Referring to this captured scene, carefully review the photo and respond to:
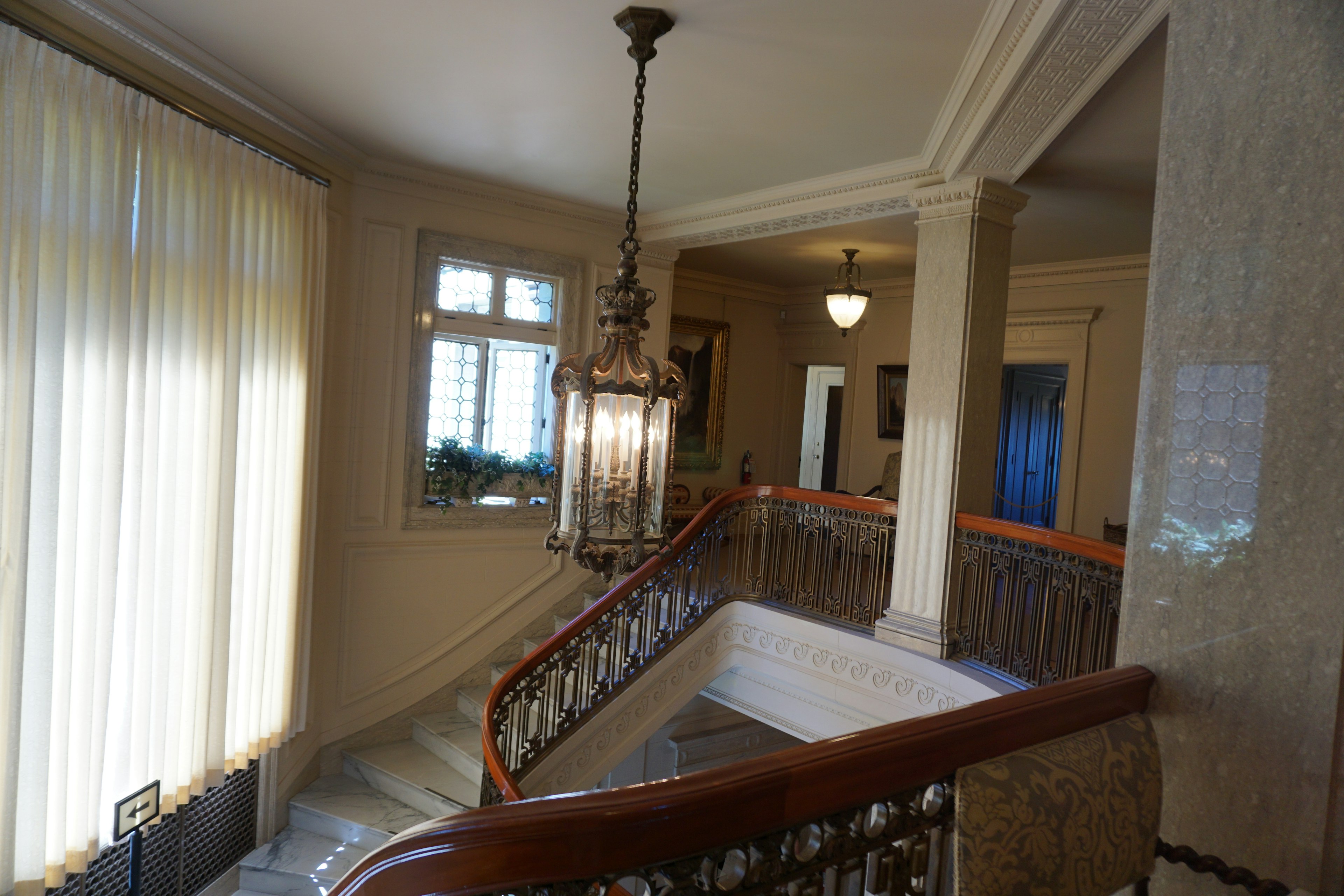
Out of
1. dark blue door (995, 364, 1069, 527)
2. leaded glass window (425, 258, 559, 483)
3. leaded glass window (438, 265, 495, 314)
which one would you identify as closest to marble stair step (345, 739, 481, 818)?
leaded glass window (425, 258, 559, 483)

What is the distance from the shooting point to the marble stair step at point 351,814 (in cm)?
546

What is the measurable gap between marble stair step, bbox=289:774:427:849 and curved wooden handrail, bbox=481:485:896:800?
→ 43.8 inches

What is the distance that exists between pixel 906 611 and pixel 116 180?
4.84 m

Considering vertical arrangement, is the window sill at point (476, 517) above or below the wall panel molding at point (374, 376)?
below

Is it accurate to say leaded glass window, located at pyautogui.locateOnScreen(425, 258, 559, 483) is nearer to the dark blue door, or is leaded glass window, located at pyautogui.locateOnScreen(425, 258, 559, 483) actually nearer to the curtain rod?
the curtain rod

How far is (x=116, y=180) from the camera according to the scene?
381 cm

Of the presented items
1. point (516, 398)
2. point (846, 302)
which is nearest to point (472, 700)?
point (516, 398)

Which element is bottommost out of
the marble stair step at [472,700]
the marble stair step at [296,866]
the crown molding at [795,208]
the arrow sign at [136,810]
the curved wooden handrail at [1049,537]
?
the marble stair step at [296,866]

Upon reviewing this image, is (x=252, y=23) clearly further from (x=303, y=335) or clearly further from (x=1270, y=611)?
(x=1270, y=611)

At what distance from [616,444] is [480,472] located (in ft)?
13.3

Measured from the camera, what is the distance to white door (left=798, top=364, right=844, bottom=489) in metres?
10.8

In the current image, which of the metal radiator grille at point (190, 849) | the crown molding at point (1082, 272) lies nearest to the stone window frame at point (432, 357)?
the metal radiator grille at point (190, 849)

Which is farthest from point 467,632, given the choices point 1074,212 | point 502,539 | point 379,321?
point 1074,212

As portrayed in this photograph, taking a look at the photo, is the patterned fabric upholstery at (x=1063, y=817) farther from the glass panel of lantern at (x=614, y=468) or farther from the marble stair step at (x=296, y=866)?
the marble stair step at (x=296, y=866)
